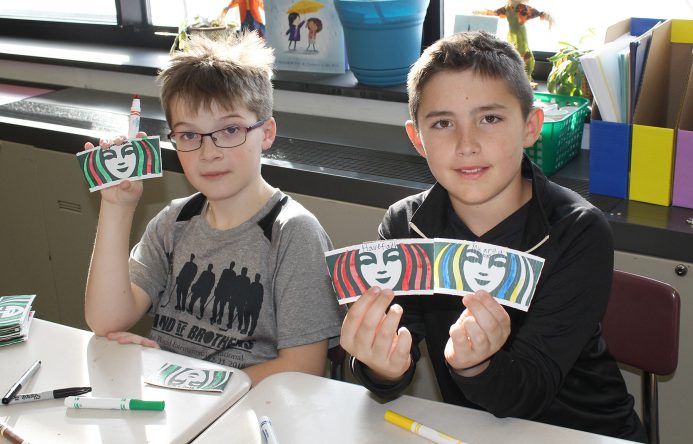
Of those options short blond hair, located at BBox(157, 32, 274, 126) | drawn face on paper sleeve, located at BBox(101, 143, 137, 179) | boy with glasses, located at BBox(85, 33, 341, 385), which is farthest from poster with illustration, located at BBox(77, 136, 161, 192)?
short blond hair, located at BBox(157, 32, 274, 126)

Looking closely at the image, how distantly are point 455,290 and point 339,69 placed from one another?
165 cm

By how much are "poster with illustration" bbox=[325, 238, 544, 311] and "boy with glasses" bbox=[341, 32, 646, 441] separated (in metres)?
0.13

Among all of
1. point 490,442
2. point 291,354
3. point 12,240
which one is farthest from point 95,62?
point 490,442

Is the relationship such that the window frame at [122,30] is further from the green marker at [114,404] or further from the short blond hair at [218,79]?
the green marker at [114,404]

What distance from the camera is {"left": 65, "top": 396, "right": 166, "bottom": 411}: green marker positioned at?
1.22 meters

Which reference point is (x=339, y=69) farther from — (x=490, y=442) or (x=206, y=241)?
(x=490, y=442)

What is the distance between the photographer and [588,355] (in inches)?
56.0

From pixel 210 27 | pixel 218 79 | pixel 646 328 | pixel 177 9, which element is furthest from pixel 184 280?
pixel 177 9

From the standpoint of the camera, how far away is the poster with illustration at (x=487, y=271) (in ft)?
3.44

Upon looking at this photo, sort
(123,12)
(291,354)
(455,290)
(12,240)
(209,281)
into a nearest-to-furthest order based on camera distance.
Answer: (455,290) → (291,354) → (209,281) → (12,240) → (123,12)

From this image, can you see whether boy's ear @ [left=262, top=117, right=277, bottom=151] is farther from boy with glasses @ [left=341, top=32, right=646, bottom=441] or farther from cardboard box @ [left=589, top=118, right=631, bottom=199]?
cardboard box @ [left=589, top=118, right=631, bottom=199]

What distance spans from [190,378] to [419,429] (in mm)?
389

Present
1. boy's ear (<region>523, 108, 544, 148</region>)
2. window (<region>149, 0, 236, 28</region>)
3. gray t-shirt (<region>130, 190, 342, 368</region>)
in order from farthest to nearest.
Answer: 1. window (<region>149, 0, 236, 28</region>)
2. gray t-shirt (<region>130, 190, 342, 368</region>)
3. boy's ear (<region>523, 108, 544, 148</region>)

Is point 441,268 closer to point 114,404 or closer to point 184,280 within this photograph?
point 114,404
